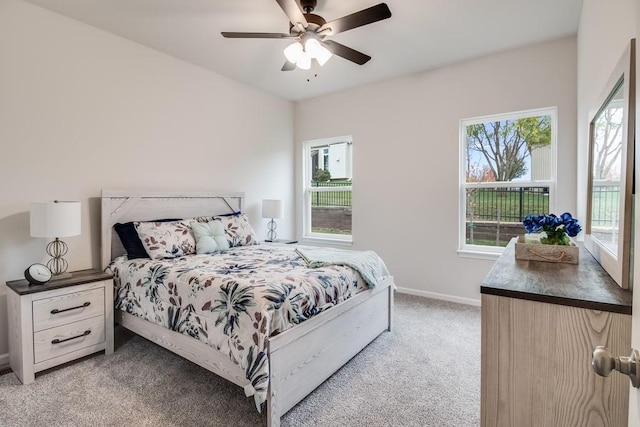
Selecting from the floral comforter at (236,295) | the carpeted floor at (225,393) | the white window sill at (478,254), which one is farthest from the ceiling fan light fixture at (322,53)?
the white window sill at (478,254)

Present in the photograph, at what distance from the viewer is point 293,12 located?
6.91 ft

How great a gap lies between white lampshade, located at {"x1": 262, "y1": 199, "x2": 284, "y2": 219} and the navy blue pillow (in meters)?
1.67

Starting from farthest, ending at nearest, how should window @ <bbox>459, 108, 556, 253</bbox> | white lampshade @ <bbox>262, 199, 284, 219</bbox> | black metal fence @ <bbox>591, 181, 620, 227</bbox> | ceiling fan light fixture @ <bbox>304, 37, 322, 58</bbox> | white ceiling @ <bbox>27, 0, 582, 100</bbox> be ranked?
white lampshade @ <bbox>262, 199, 284, 219</bbox> < window @ <bbox>459, 108, 556, 253</bbox> < white ceiling @ <bbox>27, 0, 582, 100</bbox> < ceiling fan light fixture @ <bbox>304, 37, 322, 58</bbox> < black metal fence @ <bbox>591, 181, 620, 227</bbox>

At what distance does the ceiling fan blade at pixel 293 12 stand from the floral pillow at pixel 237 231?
2097mm

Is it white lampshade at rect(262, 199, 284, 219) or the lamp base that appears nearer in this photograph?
white lampshade at rect(262, 199, 284, 219)

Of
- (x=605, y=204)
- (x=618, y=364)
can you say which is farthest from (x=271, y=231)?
(x=618, y=364)

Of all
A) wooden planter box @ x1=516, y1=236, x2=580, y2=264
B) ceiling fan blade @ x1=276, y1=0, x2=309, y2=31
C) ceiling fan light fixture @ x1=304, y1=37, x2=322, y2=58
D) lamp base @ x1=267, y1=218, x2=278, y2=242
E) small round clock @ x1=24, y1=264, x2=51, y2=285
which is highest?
ceiling fan blade @ x1=276, y1=0, x2=309, y2=31

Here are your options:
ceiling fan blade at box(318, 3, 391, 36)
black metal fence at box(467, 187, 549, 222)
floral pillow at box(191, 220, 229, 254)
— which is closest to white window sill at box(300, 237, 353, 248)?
black metal fence at box(467, 187, 549, 222)

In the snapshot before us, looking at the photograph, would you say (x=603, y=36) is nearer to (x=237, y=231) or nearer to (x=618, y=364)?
(x=618, y=364)

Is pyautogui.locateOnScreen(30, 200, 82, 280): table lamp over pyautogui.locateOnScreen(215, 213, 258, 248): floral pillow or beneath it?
over

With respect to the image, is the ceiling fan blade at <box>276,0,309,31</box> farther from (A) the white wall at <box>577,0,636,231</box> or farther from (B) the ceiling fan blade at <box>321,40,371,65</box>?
(A) the white wall at <box>577,0,636,231</box>

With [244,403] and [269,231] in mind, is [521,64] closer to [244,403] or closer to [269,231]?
[269,231]

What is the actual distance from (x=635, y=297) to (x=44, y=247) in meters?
3.46

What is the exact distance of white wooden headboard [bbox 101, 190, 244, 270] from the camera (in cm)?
290
